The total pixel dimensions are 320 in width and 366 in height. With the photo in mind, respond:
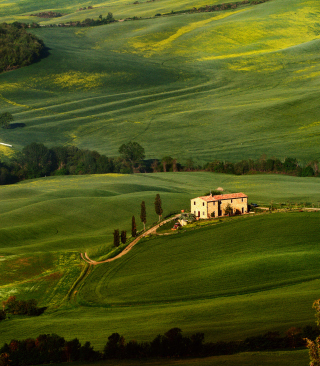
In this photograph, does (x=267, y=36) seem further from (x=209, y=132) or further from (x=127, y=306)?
(x=127, y=306)

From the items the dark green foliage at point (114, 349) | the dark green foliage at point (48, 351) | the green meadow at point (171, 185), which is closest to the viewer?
the dark green foliage at point (114, 349)

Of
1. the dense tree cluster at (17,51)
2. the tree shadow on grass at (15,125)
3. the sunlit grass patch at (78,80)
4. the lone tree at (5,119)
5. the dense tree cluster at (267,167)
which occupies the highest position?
the dense tree cluster at (17,51)

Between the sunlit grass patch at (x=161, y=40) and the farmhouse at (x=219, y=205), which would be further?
the sunlit grass patch at (x=161, y=40)

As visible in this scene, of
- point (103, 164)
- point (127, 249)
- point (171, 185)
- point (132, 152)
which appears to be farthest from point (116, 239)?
point (132, 152)

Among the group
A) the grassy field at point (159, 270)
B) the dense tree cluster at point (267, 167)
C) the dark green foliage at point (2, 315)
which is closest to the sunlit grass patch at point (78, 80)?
the dense tree cluster at point (267, 167)

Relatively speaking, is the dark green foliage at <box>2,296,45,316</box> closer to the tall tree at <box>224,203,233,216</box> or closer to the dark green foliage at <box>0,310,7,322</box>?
the dark green foliage at <box>0,310,7,322</box>

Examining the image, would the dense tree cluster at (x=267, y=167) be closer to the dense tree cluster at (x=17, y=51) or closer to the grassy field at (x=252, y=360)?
the grassy field at (x=252, y=360)

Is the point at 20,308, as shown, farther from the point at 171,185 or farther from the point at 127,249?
the point at 171,185
